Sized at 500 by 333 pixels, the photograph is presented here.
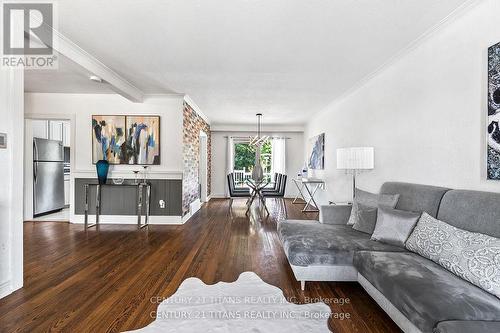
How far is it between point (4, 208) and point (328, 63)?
3.69 meters

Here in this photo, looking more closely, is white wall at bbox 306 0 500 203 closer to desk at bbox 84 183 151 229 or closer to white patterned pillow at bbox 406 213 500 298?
white patterned pillow at bbox 406 213 500 298

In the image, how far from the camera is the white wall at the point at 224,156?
329 inches

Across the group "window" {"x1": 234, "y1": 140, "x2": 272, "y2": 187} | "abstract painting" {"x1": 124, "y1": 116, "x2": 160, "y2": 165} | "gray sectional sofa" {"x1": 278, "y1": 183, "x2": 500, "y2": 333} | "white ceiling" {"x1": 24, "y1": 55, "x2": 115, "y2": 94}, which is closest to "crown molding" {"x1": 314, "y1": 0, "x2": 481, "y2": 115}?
"gray sectional sofa" {"x1": 278, "y1": 183, "x2": 500, "y2": 333}

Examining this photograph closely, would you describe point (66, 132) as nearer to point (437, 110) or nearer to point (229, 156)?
point (229, 156)

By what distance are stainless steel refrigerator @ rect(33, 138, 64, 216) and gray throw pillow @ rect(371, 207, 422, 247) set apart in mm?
5971

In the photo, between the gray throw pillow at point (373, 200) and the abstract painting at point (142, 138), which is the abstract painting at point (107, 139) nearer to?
the abstract painting at point (142, 138)

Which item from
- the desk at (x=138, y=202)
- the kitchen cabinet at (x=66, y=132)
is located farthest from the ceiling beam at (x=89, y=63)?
the kitchen cabinet at (x=66, y=132)

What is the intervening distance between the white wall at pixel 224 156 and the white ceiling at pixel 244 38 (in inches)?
160

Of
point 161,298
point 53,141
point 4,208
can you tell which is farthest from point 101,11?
point 53,141

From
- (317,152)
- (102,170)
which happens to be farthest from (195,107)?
(317,152)

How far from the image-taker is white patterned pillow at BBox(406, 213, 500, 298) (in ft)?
4.52

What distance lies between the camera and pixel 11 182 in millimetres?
2143

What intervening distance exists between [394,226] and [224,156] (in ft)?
21.4

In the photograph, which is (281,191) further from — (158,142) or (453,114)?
(453,114)
